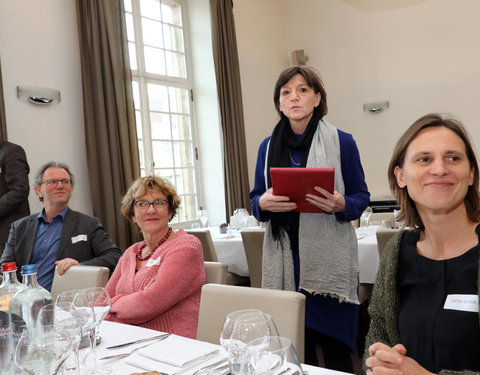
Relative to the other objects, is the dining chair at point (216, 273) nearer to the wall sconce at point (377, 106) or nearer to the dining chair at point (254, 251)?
the dining chair at point (254, 251)

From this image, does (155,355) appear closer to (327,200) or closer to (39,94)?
(327,200)

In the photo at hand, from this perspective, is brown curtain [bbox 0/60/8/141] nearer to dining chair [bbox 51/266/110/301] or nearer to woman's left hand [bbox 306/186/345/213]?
dining chair [bbox 51/266/110/301]

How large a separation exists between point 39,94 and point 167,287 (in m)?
3.18

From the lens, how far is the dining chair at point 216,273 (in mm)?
1978

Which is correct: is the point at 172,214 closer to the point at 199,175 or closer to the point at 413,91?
the point at 199,175

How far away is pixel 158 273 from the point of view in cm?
191

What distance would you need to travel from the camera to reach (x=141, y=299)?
1.81 metres

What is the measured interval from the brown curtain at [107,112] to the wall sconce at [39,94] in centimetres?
31

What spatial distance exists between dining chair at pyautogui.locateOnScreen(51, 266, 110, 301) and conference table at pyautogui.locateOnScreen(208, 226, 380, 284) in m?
1.69

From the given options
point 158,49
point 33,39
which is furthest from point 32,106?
point 158,49

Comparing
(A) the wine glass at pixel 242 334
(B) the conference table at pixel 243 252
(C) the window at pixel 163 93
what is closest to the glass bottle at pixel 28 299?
(A) the wine glass at pixel 242 334

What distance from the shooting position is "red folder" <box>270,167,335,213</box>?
1836 mm

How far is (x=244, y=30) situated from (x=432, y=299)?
6347 mm

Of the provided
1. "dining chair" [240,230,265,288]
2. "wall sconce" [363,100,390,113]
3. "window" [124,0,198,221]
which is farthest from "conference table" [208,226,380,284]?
"wall sconce" [363,100,390,113]
